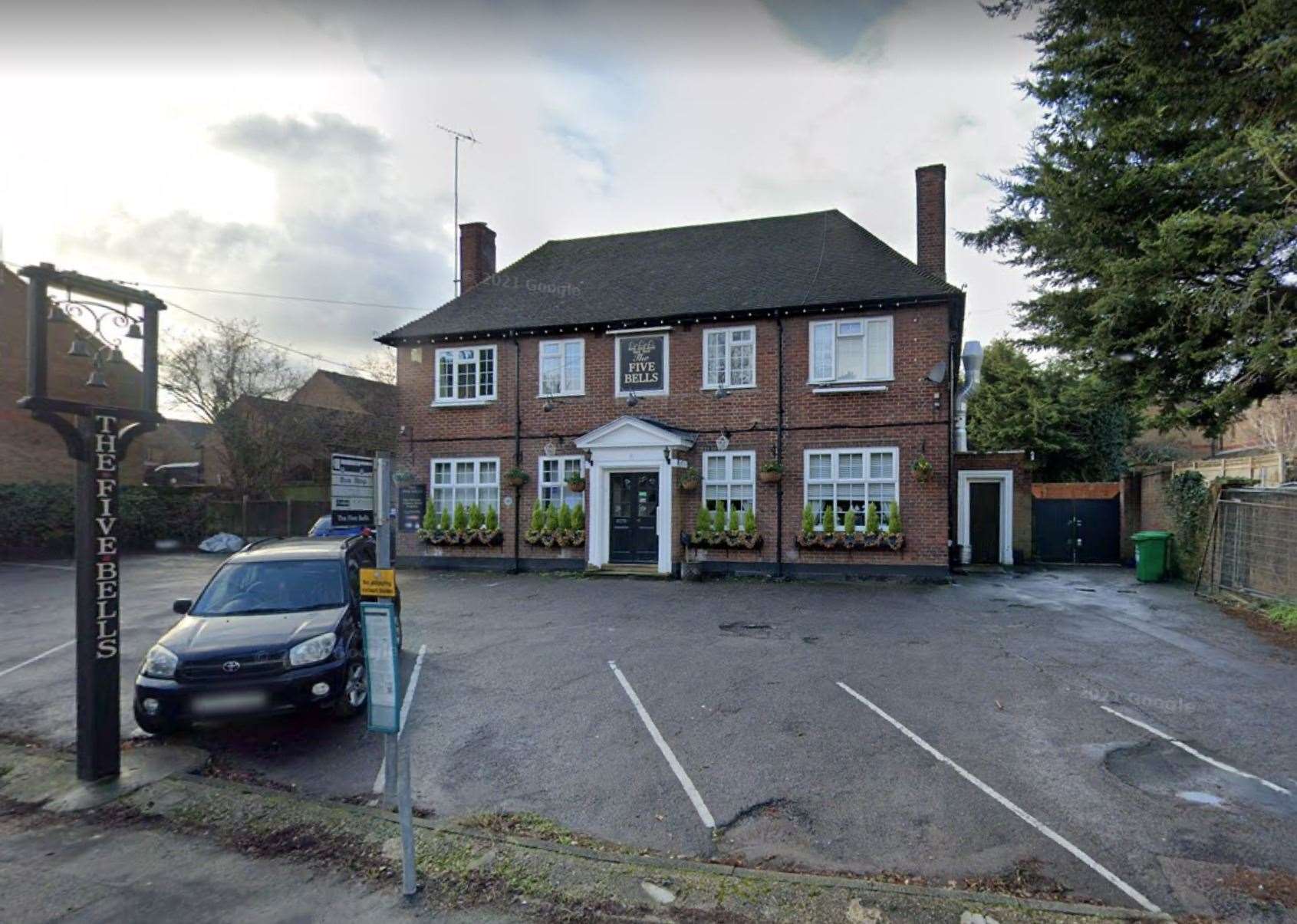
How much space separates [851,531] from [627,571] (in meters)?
5.09

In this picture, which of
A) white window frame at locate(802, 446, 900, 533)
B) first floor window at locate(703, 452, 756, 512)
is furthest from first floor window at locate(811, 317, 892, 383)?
first floor window at locate(703, 452, 756, 512)

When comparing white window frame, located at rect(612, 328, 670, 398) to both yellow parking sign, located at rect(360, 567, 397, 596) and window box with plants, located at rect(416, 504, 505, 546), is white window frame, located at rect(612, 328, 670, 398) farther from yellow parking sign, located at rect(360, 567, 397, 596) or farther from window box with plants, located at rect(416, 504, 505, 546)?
yellow parking sign, located at rect(360, 567, 397, 596)

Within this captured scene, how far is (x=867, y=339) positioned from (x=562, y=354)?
7.29m

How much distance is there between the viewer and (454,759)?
18.8 ft

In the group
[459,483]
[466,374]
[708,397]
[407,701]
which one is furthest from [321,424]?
[407,701]

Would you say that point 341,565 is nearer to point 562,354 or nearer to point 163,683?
point 163,683

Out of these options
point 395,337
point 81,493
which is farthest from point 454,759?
point 395,337

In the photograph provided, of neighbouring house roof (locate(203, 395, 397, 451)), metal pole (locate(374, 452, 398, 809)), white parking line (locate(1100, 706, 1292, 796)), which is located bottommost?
white parking line (locate(1100, 706, 1292, 796))

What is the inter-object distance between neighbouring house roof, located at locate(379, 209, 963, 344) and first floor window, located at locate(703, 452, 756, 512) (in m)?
3.37

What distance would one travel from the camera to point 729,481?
1630 centimetres

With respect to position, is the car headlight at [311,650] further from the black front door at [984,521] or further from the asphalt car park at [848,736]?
the black front door at [984,521]

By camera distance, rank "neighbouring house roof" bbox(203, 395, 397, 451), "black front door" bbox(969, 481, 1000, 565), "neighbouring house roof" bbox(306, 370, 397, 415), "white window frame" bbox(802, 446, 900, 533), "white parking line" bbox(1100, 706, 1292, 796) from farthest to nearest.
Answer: "neighbouring house roof" bbox(306, 370, 397, 415), "neighbouring house roof" bbox(203, 395, 397, 451), "black front door" bbox(969, 481, 1000, 565), "white window frame" bbox(802, 446, 900, 533), "white parking line" bbox(1100, 706, 1292, 796)

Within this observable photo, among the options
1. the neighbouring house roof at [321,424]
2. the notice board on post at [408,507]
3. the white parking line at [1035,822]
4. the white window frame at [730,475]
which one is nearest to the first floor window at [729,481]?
the white window frame at [730,475]

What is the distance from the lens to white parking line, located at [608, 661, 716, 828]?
4.74 meters
